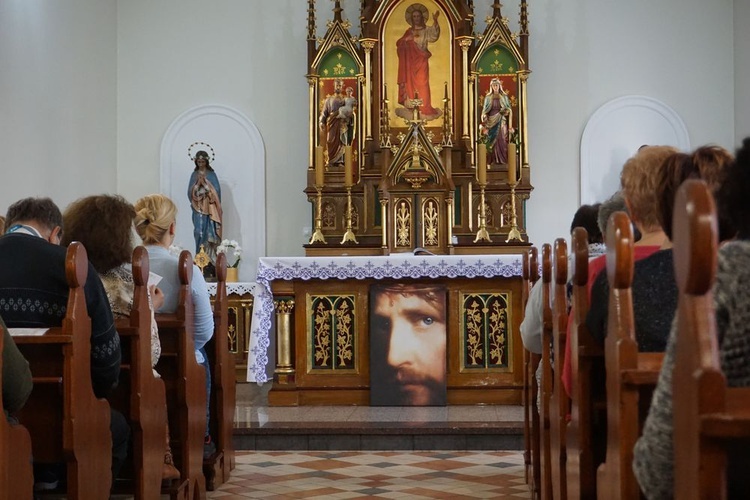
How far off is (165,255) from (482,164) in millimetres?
5095

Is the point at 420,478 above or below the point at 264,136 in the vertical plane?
below

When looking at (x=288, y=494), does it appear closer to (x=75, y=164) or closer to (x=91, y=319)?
(x=91, y=319)

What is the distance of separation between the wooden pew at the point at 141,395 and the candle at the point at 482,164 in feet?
18.3

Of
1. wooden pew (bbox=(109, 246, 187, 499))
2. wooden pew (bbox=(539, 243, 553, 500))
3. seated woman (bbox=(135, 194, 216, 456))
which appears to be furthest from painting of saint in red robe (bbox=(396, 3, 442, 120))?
wooden pew (bbox=(109, 246, 187, 499))

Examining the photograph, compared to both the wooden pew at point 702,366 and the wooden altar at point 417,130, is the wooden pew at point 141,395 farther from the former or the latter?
the wooden altar at point 417,130

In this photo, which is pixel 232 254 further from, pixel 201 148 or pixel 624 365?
pixel 624 365

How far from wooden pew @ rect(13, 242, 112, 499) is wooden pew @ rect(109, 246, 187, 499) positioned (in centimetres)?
41

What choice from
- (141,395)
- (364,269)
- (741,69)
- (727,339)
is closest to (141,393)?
(141,395)

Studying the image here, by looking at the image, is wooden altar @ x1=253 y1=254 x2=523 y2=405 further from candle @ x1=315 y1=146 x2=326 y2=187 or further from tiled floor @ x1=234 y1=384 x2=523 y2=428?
candle @ x1=315 y1=146 x2=326 y2=187

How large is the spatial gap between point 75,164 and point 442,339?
423 cm

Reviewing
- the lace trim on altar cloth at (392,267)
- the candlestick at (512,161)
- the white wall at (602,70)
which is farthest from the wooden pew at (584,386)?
the white wall at (602,70)

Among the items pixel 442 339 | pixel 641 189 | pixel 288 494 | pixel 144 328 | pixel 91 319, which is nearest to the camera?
pixel 641 189

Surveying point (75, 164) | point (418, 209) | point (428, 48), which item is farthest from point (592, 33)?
point (75, 164)

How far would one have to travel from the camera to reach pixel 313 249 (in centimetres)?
1009
